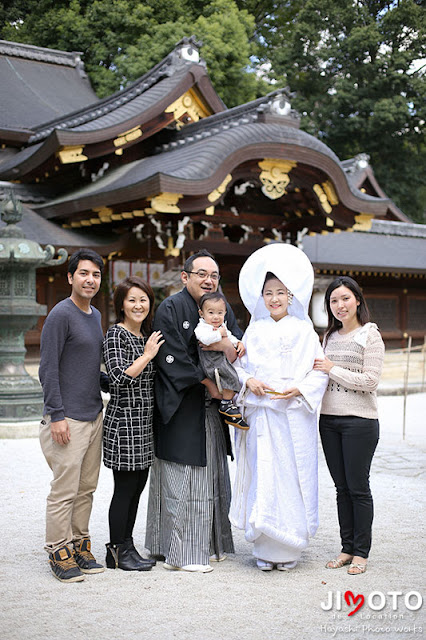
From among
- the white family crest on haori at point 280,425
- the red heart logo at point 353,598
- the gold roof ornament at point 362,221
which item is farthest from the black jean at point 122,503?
the gold roof ornament at point 362,221

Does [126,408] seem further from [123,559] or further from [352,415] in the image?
[352,415]

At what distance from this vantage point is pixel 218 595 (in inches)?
130

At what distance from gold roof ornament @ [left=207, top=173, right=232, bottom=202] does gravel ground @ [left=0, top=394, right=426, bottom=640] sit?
18.2 feet

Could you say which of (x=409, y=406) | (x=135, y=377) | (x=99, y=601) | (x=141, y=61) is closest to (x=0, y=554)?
(x=99, y=601)

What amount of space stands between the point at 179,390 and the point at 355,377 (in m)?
0.91

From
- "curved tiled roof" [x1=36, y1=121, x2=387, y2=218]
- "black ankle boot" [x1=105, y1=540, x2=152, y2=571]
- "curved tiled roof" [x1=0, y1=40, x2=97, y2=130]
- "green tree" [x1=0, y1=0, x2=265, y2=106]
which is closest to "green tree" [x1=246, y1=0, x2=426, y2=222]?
"green tree" [x1=0, y1=0, x2=265, y2=106]

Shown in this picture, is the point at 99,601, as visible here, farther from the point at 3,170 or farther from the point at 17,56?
the point at 17,56

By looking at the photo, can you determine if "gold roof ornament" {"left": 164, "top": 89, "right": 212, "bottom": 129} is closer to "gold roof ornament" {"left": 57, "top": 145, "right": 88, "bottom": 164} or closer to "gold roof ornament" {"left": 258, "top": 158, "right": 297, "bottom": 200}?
"gold roof ornament" {"left": 57, "top": 145, "right": 88, "bottom": 164}

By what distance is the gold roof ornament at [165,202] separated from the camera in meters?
9.05

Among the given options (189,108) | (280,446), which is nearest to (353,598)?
(280,446)

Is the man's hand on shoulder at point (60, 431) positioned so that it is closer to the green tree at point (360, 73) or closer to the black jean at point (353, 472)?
the black jean at point (353, 472)

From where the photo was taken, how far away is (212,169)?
9438 millimetres

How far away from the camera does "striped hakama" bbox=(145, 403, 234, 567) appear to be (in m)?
3.70

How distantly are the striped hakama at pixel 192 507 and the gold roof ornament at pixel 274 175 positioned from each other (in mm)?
6974
